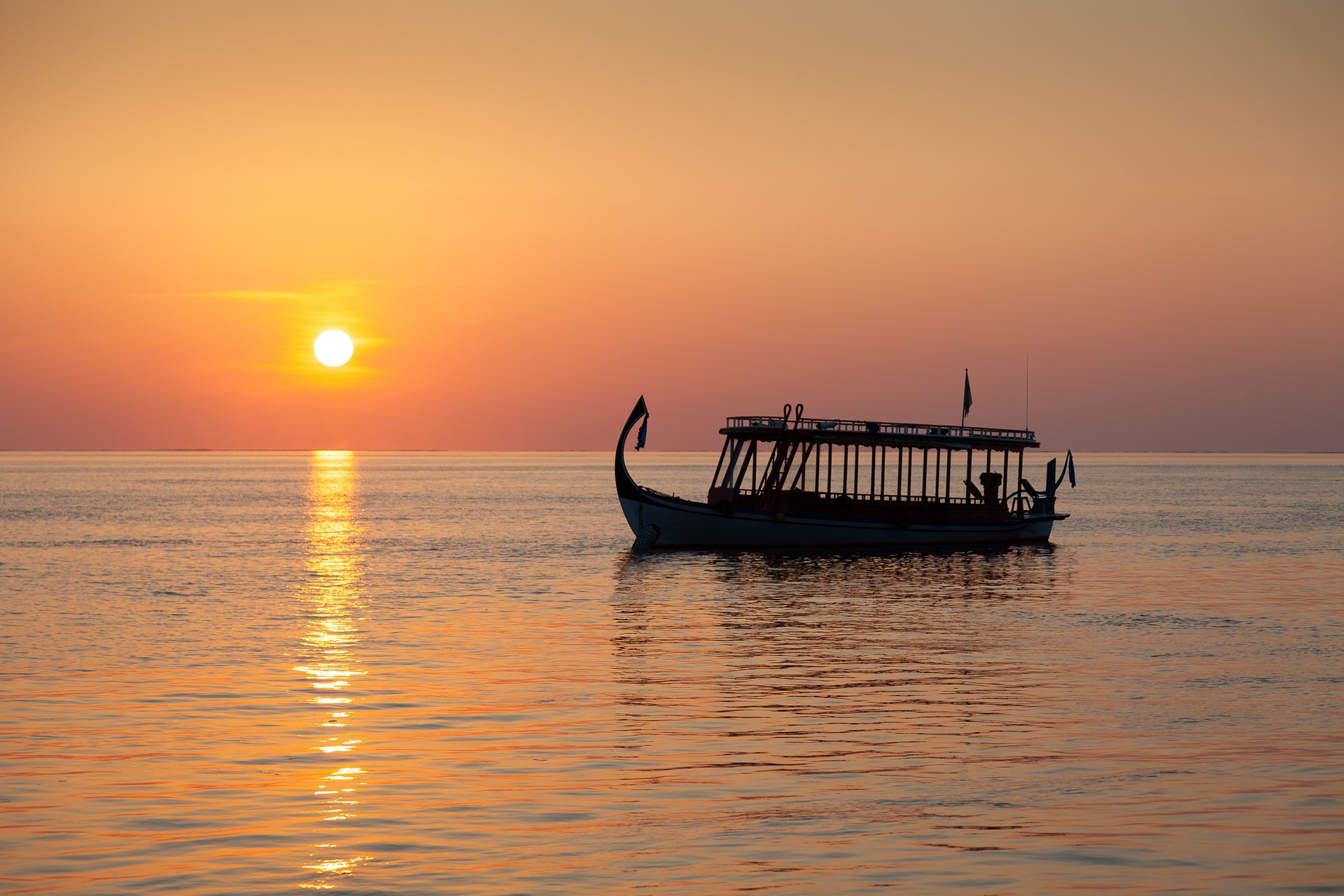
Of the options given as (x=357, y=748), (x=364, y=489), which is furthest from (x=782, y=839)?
(x=364, y=489)

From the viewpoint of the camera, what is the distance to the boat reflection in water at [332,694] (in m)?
11.8

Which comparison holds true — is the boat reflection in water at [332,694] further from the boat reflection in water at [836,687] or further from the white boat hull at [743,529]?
the white boat hull at [743,529]

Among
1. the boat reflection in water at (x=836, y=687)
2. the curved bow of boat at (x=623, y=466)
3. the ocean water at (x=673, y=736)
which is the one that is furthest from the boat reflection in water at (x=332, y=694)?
the curved bow of boat at (x=623, y=466)

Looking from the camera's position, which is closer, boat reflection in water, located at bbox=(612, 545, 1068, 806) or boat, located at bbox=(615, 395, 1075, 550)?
boat reflection in water, located at bbox=(612, 545, 1068, 806)

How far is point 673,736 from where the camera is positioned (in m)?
16.8

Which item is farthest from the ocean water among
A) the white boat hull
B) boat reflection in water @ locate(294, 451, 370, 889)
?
the white boat hull

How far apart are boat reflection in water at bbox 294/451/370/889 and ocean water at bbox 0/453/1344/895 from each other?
79mm

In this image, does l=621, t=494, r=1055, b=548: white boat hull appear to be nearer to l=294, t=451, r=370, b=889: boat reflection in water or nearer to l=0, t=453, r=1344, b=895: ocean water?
l=0, t=453, r=1344, b=895: ocean water

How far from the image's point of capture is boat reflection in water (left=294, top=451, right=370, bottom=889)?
11758mm

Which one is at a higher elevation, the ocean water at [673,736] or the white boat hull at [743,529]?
the white boat hull at [743,529]

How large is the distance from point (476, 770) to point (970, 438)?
40553 mm

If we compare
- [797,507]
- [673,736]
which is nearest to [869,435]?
[797,507]

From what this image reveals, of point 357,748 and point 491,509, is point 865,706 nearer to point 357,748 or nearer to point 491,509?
point 357,748

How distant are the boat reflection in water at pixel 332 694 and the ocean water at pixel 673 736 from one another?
0.08m
